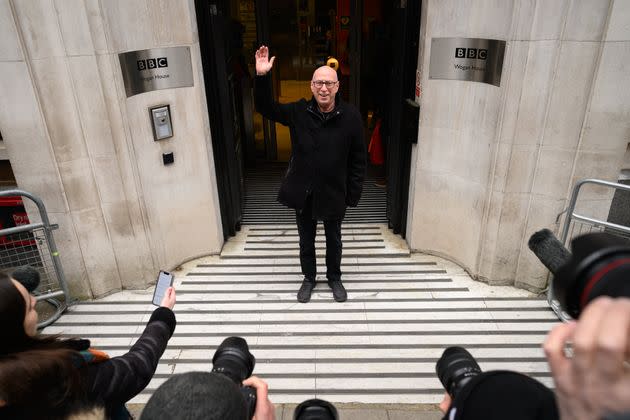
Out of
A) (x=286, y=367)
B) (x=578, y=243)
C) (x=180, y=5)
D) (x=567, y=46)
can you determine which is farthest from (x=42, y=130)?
(x=567, y=46)

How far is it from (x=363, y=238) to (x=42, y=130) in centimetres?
308

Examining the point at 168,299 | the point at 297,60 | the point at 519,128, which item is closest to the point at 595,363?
the point at 168,299

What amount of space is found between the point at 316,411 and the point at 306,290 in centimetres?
260

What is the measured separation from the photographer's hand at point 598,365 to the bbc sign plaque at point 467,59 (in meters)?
3.20

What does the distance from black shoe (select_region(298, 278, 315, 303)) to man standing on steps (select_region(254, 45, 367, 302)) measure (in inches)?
20.8

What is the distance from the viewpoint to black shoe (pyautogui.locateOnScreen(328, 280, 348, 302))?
3996 mm

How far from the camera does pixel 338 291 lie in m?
4.03

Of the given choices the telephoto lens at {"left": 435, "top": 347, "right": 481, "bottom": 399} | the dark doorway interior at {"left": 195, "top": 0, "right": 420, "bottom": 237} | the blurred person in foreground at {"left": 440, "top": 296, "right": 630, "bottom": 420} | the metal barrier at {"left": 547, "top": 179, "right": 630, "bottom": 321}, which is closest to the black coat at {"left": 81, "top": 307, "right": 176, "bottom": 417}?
the telephoto lens at {"left": 435, "top": 347, "right": 481, "bottom": 399}

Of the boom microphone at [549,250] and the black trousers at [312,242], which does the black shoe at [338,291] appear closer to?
the black trousers at [312,242]

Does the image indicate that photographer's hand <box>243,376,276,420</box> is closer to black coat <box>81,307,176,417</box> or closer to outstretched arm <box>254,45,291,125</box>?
black coat <box>81,307,176,417</box>

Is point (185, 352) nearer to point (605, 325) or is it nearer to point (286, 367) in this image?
point (286, 367)

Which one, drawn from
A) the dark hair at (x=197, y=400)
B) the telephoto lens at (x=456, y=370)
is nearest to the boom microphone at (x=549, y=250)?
the telephoto lens at (x=456, y=370)

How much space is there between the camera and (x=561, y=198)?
3.71 m

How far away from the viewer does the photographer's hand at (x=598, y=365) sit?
70cm
